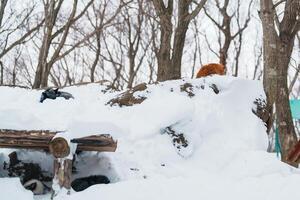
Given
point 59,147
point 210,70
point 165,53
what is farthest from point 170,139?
point 165,53

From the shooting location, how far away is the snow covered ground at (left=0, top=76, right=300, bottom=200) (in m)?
4.26

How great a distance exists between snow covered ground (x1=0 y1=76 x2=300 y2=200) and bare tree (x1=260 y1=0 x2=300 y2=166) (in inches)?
15.9

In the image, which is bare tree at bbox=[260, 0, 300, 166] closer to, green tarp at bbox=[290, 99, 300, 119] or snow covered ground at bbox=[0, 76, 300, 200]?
snow covered ground at bbox=[0, 76, 300, 200]

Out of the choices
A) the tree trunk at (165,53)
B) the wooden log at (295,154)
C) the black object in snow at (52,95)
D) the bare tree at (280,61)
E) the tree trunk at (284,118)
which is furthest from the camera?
the tree trunk at (165,53)

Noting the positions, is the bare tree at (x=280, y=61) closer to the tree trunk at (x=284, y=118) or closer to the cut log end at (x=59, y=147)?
the tree trunk at (x=284, y=118)

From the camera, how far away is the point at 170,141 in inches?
248

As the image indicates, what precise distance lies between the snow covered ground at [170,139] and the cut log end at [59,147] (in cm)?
13

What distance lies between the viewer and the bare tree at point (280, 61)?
7555 mm

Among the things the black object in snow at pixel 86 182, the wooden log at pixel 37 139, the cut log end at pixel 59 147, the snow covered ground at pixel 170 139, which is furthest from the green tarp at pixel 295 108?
the cut log end at pixel 59 147

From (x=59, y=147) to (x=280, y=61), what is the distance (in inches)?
213

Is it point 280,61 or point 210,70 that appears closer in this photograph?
point 280,61

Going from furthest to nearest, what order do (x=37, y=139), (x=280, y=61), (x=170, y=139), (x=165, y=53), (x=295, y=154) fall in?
1. (x=165, y=53)
2. (x=280, y=61)
3. (x=170, y=139)
4. (x=295, y=154)
5. (x=37, y=139)

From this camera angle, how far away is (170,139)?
20.8ft

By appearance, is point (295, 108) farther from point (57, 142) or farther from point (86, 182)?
point (57, 142)
